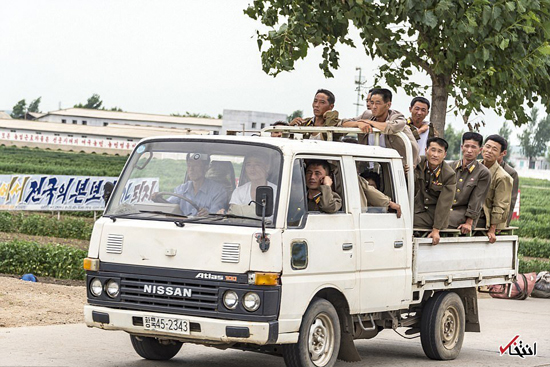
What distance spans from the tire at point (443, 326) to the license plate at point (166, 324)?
351 centimetres

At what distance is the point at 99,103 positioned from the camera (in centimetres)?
15900

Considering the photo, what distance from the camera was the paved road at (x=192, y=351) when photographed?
8.80 meters

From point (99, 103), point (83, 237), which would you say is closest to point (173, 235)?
point (83, 237)

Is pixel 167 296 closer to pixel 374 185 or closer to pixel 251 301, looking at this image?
pixel 251 301

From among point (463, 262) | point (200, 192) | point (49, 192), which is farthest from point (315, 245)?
point (49, 192)

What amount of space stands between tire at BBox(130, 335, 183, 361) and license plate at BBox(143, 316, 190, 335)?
→ 1131 mm

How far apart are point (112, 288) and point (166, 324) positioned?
2.07 feet

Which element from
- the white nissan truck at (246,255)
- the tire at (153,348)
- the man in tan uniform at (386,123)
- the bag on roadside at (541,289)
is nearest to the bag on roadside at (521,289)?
the bag on roadside at (541,289)

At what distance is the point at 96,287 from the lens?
26.8 ft

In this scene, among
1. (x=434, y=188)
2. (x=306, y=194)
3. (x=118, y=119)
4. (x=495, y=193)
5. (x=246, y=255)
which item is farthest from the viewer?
(x=118, y=119)

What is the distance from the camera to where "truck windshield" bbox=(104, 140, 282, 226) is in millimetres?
7973

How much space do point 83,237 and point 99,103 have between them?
133553 mm

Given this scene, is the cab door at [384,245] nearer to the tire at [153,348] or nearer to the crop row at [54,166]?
the tire at [153,348]

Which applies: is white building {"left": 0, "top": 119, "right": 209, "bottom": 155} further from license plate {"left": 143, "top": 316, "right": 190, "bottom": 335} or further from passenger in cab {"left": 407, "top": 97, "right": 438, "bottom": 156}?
license plate {"left": 143, "top": 316, "right": 190, "bottom": 335}
